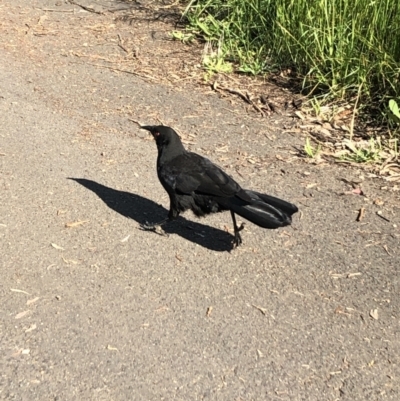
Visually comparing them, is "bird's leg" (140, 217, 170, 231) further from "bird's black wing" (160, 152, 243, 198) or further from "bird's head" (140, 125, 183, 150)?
"bird's head" (140, 125, 183, 150)

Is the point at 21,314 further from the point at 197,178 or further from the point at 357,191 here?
the point at 357,191

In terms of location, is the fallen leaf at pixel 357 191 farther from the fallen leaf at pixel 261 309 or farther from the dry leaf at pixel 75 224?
the dry leaf at pixel 75 224

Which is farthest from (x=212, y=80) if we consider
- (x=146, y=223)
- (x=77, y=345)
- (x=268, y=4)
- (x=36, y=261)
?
(x=77, y=345)

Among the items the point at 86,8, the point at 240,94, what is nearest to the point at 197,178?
the point at 240,94

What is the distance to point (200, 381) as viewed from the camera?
3.53 m

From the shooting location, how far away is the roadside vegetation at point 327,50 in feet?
22.5

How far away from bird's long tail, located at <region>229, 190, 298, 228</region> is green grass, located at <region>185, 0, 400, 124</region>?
261 cm

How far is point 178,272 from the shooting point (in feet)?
14.6

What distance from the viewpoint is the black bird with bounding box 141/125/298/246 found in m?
4.51

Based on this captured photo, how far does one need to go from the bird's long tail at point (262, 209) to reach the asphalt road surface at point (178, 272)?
1.12ft

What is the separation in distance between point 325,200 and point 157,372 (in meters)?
2.51

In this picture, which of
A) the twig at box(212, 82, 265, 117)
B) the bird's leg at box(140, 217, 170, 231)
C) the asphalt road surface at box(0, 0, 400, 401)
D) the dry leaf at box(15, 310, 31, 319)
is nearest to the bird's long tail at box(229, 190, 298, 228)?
the asphalt road surface at box(0, 0, 400, 401)

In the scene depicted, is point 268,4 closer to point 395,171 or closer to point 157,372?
point 395,171

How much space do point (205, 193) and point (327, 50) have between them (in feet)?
11.2
